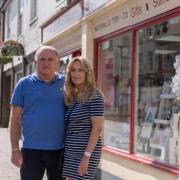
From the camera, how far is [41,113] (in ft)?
15.0

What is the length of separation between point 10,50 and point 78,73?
13812 millimetres

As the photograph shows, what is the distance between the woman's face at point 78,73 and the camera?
→ 14.7 ft

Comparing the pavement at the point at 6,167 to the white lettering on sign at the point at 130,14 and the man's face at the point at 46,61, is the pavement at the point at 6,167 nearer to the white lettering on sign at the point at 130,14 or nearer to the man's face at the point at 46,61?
the white lettering on sign at the point at 130,14

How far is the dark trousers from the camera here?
4617 mm

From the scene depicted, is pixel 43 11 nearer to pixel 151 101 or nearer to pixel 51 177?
pixel 151 101

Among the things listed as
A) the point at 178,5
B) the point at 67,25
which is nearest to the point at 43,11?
the point at 67,25

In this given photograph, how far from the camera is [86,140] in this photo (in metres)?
4.47

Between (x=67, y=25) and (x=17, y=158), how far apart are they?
5.76 metres

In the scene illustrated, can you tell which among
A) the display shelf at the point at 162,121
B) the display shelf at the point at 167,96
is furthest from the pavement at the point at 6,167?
the display shelf at the point at 167,96

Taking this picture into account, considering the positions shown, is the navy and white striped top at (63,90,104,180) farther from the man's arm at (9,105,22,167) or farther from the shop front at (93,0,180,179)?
the shop front at (93,0,180,179)

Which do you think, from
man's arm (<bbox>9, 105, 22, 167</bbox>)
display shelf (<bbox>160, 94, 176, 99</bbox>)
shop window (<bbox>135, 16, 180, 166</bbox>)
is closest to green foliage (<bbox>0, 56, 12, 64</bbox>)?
shop window (<bbox>135, 16, 180, 166</bbox>)

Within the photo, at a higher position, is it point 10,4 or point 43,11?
point 10,4

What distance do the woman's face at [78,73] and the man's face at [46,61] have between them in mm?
208

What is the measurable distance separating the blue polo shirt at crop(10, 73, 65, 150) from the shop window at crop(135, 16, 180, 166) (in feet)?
6.48
